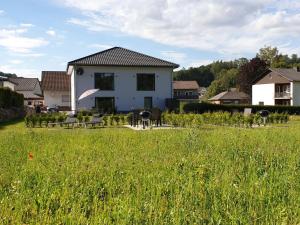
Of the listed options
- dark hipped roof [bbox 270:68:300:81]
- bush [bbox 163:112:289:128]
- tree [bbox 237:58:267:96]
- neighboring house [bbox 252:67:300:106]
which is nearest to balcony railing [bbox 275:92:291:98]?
neighboring house [bbox 252:67:300:106]

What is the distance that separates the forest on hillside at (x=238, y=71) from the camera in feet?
250

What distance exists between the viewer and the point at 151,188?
4828mm

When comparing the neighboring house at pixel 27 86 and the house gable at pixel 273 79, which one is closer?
the house gable at pixel 273 79

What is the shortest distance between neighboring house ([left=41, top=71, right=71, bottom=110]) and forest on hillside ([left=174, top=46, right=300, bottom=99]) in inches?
1315

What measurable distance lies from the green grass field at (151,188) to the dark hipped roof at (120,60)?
3055 cm

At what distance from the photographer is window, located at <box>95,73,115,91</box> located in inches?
1496

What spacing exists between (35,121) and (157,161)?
53.6 ft

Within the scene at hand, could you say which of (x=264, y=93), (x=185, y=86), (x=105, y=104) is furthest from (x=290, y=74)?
(x=105, y=104)

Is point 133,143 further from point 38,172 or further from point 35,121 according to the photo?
point 35,121

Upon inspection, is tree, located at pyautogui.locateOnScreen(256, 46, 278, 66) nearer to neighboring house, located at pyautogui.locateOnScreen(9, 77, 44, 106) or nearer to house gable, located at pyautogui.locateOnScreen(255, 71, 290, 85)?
house gable, located at pyautogui.locateOnScreen(255, 71, 290, 85)

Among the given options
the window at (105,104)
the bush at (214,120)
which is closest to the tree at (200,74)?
the window at (105,104)

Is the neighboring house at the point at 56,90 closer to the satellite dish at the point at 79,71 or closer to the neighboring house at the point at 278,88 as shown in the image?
the satellite dish at the point at 79,71

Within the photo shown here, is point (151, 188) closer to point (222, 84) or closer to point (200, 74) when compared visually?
point (222, 84)

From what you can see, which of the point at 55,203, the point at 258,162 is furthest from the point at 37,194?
the point at 258,162
